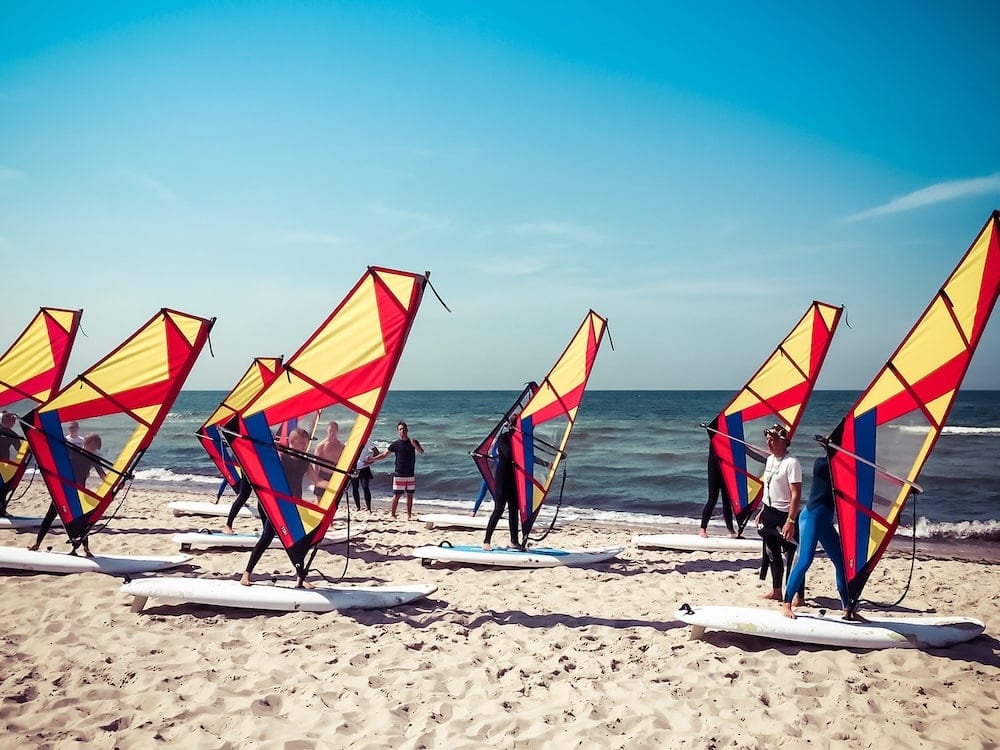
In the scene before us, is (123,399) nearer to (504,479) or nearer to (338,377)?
(338,377)

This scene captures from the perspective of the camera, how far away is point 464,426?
4169 cm

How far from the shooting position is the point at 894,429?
16.9 feet

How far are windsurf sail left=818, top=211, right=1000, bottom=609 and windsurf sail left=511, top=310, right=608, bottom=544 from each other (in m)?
3.51

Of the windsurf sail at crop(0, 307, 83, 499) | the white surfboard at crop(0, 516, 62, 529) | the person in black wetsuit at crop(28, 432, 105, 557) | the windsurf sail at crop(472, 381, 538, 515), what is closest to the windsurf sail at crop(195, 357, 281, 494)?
the windsurf sail at crop(0, 307, 83, 499)

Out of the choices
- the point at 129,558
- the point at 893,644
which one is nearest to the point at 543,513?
the point at 129,558

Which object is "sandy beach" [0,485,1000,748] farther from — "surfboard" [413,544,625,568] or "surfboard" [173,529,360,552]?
"surfboard" [173,529,360,552]

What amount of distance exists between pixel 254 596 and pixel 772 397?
709 cm

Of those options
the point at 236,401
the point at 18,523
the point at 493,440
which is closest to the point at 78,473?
the point at 18,523

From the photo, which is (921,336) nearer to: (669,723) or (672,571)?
(669,723)

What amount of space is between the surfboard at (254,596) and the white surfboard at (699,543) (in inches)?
187

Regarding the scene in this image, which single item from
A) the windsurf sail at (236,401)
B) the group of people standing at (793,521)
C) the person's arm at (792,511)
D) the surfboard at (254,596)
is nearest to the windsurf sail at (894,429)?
the group of people standing at (793,521)

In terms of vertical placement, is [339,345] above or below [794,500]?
above

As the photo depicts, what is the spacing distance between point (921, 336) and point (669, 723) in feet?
11.4

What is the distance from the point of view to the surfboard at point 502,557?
7.73 metres
